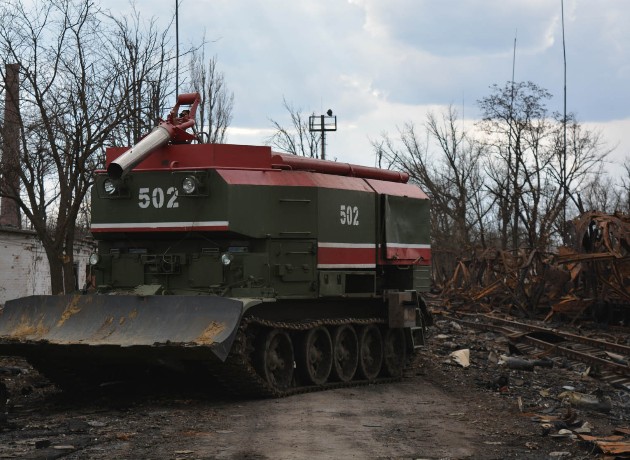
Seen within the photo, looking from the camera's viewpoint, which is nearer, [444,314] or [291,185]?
[291,185]

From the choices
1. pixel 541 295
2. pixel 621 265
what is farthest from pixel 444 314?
pixel 621 265

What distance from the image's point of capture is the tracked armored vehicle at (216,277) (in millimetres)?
11383

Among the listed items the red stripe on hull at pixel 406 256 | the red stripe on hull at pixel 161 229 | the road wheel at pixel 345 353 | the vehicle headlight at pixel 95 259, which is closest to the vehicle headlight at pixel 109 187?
the red stripe on hull at pixel 161 229

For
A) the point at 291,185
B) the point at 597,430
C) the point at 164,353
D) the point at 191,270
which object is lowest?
the point at 597,430

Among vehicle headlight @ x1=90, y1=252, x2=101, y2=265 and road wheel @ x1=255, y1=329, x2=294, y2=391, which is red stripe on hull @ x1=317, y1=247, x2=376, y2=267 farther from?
vehicle headlight @ x1=90, y1=252, x2=101, y2=265

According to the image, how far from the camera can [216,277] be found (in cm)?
1254

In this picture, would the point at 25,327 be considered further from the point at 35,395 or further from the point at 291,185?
the point at 291,185

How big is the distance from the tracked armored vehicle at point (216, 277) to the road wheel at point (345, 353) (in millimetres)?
23

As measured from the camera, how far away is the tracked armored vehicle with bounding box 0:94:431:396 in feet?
37.3

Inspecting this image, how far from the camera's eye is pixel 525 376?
1530 cm

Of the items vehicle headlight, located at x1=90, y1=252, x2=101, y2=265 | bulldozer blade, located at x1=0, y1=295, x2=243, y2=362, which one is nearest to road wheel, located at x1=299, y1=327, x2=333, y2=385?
bulldozer blade, located at x1=0, y1=295, x2=243, y2=362

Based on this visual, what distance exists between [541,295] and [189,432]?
2009 centimetres

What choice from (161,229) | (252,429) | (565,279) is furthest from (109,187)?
(565,279)

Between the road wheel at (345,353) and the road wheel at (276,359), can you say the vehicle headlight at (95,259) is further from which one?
the road wheel at (345,353)
